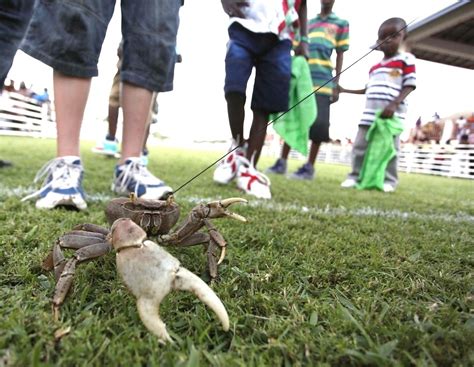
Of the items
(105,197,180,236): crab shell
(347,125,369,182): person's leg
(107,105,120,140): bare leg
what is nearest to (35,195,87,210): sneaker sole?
(105,197,180,236): crab shell

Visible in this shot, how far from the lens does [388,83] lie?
5.07m

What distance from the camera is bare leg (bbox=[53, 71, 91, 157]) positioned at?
2.32 m

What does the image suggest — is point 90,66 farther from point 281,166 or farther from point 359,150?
point 281,166

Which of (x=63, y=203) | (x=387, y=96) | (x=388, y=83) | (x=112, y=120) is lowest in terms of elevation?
(x=63, y=203)

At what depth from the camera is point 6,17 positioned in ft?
6.55

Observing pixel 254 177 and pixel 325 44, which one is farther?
pixel 325 44

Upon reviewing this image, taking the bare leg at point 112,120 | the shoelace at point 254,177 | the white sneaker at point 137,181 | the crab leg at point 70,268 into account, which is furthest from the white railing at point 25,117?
the crab leg at point 70,268

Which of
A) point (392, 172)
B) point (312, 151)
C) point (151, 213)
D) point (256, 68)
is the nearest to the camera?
point (151, 213)

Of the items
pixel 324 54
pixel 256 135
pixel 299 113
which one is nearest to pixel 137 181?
pixel 256 135

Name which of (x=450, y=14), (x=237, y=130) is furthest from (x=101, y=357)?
(x=237, y=130)

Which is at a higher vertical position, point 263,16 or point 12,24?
point 263,16

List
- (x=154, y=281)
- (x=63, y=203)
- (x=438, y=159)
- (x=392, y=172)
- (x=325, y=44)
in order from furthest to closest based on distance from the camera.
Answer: (x=438, y=159)
(x=325, y=44)
(x=392, y=172)
(x=63, y=203)
(x=154, y=281)

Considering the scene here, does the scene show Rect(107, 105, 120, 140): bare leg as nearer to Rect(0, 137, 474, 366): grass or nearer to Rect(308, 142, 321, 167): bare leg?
Rect(308, 142, 321, 167): bare leg

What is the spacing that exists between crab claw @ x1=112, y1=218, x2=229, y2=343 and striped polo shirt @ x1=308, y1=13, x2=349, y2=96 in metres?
5.07
